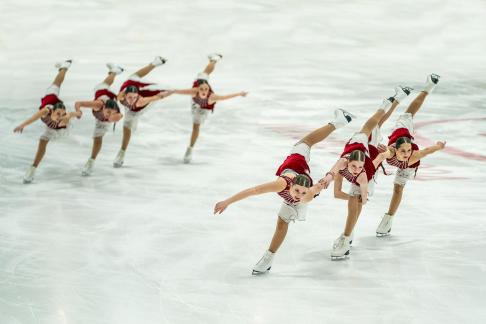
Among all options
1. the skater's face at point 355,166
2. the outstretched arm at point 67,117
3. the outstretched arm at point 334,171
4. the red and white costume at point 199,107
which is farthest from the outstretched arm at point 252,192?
the red and white costume at point 199,107

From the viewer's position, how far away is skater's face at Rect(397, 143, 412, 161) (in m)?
8.81

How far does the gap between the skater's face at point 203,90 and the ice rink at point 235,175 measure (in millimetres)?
1101

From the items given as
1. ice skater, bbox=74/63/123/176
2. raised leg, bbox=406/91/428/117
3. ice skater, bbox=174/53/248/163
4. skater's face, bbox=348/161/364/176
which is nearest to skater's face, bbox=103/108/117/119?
ice skater, bbox=74/63/123/176

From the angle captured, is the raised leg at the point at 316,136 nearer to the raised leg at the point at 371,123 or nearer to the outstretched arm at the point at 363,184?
the raised leg at the point at 371,123

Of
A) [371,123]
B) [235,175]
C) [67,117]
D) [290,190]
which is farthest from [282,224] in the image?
[67,117]

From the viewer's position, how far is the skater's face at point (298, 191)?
768 cm

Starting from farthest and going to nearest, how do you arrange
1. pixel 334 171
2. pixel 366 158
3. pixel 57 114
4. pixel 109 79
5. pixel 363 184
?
pixel 109 79
pixel 57 114
pixel 366 158
pixel 363 184
pixel 334 171

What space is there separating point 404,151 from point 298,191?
172 cm

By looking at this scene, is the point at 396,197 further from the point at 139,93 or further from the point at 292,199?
the point at 139,93

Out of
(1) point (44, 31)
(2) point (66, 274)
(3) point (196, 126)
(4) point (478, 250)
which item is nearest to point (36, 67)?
(1) point (44, 31)

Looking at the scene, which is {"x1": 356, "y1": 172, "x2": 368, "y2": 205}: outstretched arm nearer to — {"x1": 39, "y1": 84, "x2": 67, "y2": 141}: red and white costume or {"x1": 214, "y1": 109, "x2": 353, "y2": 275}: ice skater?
{"x1": 214, "y1": 109, "x2": 353, "y2": 275}: ice skater

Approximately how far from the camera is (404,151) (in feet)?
29.0

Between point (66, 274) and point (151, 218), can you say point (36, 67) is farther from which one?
point (66, 274)

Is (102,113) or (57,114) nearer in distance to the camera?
(57,114)
